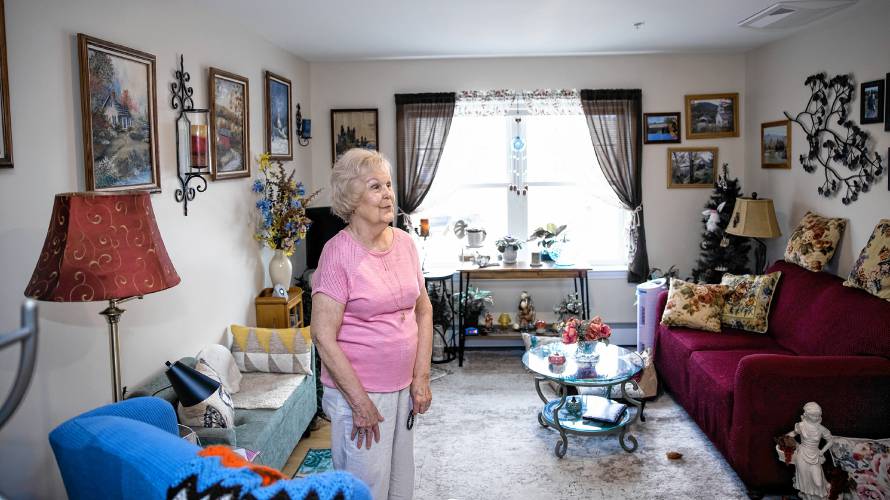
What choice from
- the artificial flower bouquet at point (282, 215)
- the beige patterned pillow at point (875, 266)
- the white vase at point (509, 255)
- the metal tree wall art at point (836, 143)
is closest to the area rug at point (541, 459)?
the beige patterned pillow at point (875, 266)

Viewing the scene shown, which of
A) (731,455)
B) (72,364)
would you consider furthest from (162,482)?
(731,455)

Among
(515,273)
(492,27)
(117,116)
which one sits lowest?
(515,273)

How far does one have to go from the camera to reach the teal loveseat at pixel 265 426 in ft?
9.05

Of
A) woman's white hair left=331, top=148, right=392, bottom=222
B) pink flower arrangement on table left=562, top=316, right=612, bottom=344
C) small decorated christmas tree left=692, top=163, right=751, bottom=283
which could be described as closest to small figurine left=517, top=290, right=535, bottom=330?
small decorated christmas tree left=692, top=163, right=751, bottom=283

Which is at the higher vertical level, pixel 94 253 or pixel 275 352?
pixel 94 253

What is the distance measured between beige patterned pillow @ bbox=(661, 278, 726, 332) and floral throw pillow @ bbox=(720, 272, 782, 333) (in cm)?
6

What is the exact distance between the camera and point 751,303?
4434mm

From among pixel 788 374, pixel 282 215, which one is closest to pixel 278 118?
pixel 282 215

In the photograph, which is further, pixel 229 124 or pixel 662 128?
pixel 662 128

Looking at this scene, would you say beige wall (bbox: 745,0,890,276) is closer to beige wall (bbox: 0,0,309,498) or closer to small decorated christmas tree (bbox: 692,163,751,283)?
small decorated christmas tree (bbox: 692,163,751,283)

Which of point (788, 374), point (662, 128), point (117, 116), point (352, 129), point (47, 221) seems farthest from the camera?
point (352, 129)

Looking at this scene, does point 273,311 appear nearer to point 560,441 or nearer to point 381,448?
point 560,441

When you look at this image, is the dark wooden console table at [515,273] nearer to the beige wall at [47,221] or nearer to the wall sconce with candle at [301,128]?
the wall sconce with candle at [301,128]

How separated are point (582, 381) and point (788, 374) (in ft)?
3.27
